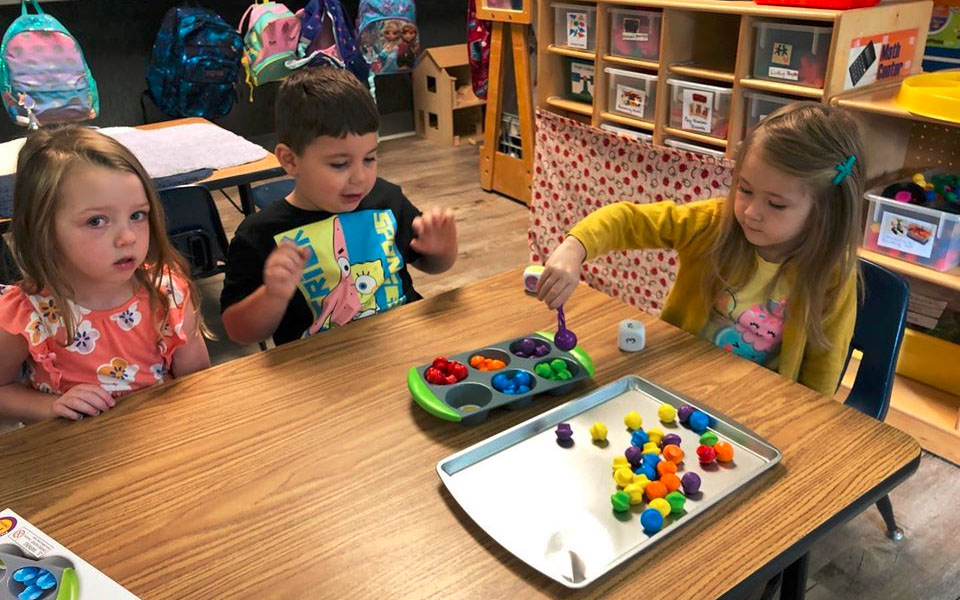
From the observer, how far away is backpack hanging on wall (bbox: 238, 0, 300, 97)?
3.57 m

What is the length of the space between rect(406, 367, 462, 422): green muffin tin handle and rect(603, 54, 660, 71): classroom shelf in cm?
208

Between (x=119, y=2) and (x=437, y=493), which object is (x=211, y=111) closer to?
(x=119, y=2)

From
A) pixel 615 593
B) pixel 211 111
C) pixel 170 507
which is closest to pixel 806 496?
pixel 615 593

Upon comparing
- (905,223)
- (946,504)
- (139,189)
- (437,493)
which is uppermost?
(139,189)

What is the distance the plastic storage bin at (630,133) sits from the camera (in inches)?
114

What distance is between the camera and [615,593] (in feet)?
2.32

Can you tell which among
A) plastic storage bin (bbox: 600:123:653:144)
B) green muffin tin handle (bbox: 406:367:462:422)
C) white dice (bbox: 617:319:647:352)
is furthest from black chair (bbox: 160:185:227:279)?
plastic storage bin (bbox: 600:123:653:144)

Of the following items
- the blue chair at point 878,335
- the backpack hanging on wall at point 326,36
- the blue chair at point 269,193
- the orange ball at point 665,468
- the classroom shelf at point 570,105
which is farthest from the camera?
the backpack hanging on wall at point 326,36

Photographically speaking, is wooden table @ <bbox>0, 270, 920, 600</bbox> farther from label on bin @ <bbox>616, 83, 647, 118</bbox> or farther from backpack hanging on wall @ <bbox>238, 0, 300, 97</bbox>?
backpack hanging on wall @ <bbox>238, 0, 300, 97</bbox>

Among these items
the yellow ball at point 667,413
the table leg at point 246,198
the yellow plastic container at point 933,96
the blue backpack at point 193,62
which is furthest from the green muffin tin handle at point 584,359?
the blue backpack at point 193,62

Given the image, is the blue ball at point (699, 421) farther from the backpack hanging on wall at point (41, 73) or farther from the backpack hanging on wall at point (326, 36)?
the backpack hanging on wall at point (326, 36)

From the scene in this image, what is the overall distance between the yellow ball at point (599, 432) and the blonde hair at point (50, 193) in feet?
2.34

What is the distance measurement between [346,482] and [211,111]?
323 cm

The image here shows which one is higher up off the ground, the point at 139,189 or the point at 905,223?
the point at 139,189
